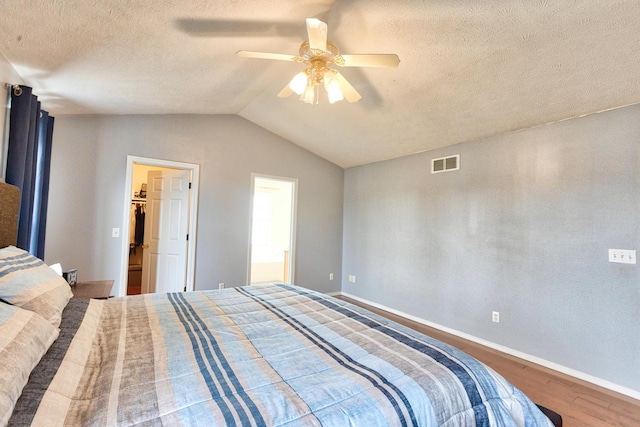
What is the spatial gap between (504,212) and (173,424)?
322 centimetres

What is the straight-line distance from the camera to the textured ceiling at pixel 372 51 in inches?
66.8

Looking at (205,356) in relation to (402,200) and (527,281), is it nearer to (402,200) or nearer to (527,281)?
(527,281)

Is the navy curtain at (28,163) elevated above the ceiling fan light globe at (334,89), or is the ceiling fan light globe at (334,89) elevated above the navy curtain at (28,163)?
the ceiling fan light globe at (334,89)

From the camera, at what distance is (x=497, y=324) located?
3023 millimetres

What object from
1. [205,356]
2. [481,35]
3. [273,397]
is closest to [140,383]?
[205,356]

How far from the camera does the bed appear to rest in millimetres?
826

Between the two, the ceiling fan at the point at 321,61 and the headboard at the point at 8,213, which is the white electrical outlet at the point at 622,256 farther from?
the headboard at the point at 8,213

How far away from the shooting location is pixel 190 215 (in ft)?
12.5

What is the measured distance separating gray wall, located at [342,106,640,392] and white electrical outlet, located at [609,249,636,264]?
0.04 meters

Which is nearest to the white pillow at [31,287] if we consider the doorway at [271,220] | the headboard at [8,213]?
the headboard at [8,213]

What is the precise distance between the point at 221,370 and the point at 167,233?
3269mm

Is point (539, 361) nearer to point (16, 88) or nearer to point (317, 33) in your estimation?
point (317, 33)

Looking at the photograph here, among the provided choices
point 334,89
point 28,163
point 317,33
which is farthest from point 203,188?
point 317,33

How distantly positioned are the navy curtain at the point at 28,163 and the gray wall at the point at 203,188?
0.33m
